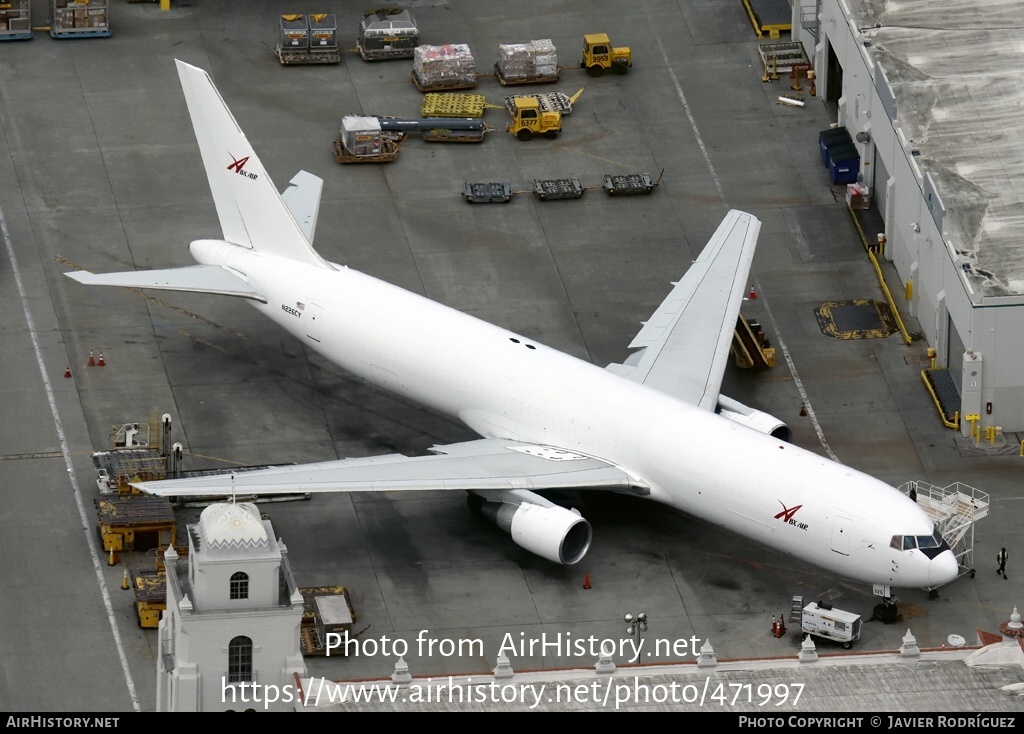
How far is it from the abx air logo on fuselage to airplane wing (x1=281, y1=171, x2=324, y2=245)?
25.6m

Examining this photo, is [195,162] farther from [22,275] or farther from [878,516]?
[878,516]

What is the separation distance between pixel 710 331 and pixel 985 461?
12059 millimetres

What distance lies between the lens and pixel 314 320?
111m

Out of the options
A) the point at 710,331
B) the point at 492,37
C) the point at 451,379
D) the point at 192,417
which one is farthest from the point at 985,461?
the point at 492,37

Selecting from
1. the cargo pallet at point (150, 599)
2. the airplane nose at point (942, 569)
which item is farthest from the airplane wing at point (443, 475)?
the airplane nose at point (942, 569)

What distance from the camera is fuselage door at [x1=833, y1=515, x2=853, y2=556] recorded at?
9825cm

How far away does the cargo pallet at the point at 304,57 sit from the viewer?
137875 millimetres

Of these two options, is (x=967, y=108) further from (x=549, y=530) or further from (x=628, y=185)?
(x=549, y=530)

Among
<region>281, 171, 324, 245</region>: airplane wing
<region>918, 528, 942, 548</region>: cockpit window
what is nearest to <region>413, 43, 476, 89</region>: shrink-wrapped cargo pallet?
<region>281, 171, 324, 245</region>: airplane wing

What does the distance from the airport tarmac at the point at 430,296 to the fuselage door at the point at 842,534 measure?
147 inches

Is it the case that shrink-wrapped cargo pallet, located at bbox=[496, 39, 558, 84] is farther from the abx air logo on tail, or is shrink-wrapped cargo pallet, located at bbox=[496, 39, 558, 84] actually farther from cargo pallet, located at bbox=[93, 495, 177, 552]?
cargo pallet, located at bbox=[93, 495, 177, 552]

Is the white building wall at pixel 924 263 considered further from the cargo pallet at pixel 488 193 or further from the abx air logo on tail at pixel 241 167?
the abx air logo on tail at pixel 241 167
